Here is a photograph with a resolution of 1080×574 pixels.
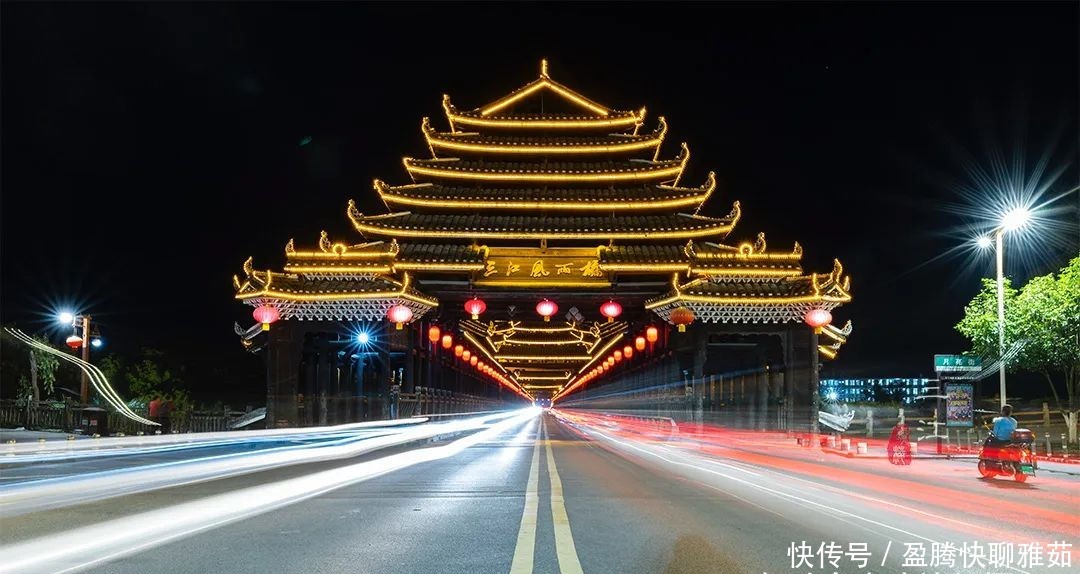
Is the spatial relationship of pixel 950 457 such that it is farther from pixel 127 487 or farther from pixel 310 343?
pixel 310 343

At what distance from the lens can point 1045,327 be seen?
29.2 metres

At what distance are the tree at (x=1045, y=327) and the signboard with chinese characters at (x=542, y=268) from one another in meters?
14.7

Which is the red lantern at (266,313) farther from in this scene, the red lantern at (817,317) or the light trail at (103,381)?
the red lantern at (817,317)

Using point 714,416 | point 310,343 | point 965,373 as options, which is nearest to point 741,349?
point 714,416

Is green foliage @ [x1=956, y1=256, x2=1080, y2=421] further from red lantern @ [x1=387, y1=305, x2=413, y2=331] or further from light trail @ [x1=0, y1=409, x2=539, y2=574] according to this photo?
light trail @ [x1=0, y1=409, x2=539, y2=574]

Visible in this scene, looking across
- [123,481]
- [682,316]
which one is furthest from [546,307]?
[123,481]

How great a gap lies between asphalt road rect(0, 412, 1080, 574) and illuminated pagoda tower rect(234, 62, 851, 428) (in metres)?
17.5

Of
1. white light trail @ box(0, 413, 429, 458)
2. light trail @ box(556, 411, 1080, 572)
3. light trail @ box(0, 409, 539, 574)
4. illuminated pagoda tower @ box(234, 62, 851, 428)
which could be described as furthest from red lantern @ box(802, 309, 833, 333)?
light trail @ box(0, 409, 539, 574)

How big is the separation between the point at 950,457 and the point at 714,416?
14.7 meters

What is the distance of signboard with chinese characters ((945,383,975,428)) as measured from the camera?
2355 cm

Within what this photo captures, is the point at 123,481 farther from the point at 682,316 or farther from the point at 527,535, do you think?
the point at 682,316

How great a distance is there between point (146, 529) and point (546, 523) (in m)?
4.25

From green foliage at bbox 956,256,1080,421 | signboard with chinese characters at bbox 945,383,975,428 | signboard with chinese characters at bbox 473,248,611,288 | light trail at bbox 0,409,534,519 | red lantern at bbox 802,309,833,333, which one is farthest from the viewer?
signboard with chinese characters at bbox 473,248,611,288

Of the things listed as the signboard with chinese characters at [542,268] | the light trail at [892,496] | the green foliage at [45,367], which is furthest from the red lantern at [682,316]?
the green foliage at [45,367]
